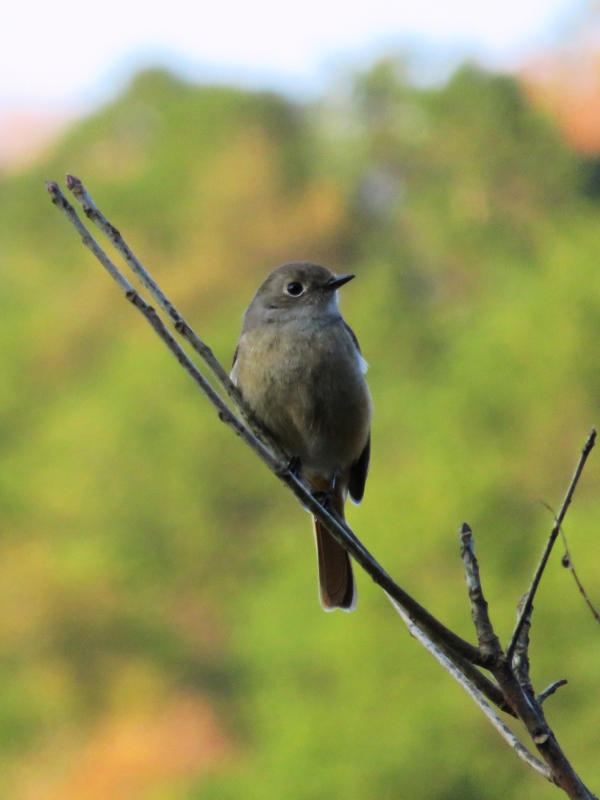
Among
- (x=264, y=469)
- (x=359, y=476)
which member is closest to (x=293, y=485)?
(x=359, y=476)

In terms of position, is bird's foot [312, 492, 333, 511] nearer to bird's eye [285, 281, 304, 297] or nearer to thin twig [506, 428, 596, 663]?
bird's eye [285, 281, 304, 297]

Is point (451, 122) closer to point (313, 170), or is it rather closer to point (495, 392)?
point (313, 170)

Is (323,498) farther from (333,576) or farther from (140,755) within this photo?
(140,755)

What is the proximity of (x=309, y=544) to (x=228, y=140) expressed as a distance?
1412cm

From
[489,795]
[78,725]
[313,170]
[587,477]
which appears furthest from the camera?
[313,170]

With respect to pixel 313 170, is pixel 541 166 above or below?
below

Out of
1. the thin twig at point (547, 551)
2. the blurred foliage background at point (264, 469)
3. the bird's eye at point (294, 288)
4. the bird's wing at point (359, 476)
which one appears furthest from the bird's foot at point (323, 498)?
the blurred foliage background at point (264, 469)

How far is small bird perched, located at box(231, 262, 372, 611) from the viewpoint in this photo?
3.35m

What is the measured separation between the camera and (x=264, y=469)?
64.4 ft

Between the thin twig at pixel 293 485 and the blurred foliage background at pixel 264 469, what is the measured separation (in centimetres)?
1050

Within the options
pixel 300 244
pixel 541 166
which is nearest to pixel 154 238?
pixel 300 244

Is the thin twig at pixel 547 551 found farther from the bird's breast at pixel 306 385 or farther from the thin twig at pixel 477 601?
the bird's breast at pixel 306 385

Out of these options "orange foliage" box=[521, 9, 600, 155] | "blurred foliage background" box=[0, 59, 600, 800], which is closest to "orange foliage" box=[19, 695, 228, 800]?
"blurred foliage background" box=[0, 59, 600, 800]

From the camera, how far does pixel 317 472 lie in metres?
3.66
